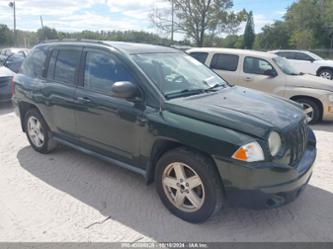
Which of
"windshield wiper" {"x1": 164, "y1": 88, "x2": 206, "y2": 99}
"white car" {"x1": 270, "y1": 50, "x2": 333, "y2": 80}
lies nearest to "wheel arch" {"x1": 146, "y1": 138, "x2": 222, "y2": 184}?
"windshield wiper" {"x1": 164, "y1": 88, "x2": 206, "y2": 99}

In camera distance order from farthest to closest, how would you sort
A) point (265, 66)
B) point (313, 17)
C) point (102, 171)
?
point (313, 17) < point (265, 66) < point (102, 171)

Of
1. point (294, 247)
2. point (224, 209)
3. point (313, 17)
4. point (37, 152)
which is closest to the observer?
point (294, 247)

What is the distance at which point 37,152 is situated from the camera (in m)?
5.24

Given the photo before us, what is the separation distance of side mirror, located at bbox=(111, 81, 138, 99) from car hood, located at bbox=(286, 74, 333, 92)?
5.22m

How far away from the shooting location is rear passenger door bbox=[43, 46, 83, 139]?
4.33m

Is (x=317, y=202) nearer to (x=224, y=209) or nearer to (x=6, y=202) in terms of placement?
(x=224, y=209)

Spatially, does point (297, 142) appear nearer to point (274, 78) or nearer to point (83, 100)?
point (83, 100)

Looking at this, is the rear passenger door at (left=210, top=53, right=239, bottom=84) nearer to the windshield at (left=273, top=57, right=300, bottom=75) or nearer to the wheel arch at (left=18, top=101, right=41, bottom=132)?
the windshield at (left=273, top=57, right=300, bottom=75)

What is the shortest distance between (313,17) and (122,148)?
1897 inches

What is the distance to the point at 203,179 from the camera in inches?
121

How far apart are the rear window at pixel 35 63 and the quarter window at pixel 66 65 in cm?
40

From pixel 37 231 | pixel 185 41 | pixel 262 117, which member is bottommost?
pixel 37 231

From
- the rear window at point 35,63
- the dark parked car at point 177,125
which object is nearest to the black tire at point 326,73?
the dark parked car at point 177,125

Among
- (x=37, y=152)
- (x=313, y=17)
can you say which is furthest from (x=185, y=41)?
(x=37, y=152)
